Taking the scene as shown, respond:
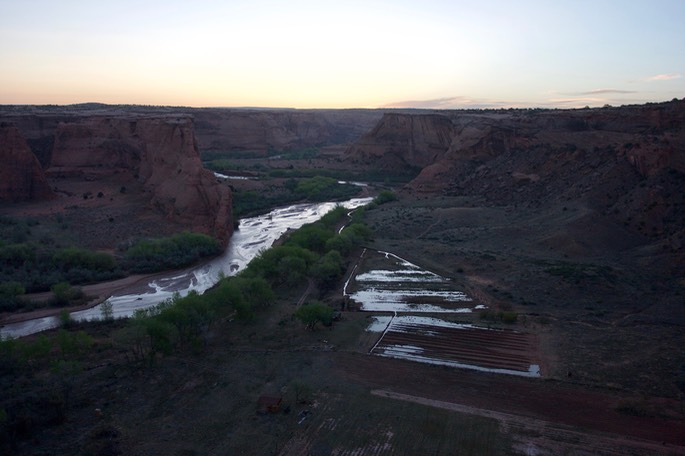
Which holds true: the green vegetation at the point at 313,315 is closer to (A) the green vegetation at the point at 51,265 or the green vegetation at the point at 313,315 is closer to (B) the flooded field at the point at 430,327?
(B) the flooded field at the point at 430,327

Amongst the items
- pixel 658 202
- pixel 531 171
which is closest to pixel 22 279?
pixel 658 202

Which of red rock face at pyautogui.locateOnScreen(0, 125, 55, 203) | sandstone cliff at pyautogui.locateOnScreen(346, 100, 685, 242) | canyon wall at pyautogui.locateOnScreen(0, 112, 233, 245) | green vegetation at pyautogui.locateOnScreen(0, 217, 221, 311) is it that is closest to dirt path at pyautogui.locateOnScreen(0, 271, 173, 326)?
green vegetation at pyautogui.locateOnScreen(0, 217, 221, 311)

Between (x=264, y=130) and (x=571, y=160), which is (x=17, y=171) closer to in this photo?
(x=571, y=160)

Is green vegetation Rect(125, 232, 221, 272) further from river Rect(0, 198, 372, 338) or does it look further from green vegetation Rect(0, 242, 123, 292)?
green vegetation Rect(0, 242, 123, 292)

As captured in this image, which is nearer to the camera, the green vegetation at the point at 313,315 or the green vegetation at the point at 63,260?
the green vegetation at the point at 313,315

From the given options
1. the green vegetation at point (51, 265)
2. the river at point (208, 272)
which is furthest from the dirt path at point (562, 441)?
the green vegetation at point (51, 265)

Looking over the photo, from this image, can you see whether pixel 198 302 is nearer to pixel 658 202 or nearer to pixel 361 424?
pixel 361 424
